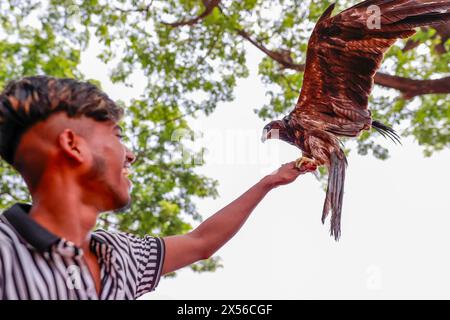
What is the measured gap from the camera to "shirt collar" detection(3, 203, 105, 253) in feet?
2.14

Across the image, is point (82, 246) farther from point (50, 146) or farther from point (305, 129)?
point (305, 129)

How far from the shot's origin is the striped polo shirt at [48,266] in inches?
24.7

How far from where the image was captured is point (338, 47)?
1.36m

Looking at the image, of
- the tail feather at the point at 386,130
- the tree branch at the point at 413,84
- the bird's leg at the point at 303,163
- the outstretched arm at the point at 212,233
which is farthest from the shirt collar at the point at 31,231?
the tree branch at the point at 413,84

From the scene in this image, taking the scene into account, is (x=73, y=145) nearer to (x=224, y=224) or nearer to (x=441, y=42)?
(x=224, y=224)

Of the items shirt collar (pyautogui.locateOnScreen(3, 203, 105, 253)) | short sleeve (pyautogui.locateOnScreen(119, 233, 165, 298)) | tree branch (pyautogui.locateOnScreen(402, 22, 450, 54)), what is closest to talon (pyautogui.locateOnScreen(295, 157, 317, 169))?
short sleeve (pyautogui.locateOnScreen(119, 233, 165, 298))

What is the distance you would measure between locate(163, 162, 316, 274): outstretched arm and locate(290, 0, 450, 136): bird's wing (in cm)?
46

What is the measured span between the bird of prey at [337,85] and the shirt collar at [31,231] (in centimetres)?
81

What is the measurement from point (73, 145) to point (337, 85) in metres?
0.88

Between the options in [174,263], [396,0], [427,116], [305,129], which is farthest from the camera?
[427,116]

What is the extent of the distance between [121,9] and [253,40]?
0.81m

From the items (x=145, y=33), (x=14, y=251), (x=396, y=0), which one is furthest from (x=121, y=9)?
(x=14, y=251)

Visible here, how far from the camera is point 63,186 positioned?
27.7 inches

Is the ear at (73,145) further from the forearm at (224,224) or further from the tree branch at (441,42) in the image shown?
the tree branch at (441,42)
